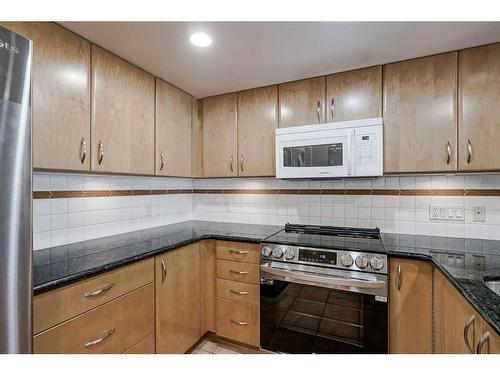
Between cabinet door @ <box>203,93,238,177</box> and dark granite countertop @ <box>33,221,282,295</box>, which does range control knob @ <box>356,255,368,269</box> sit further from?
cabinet door @ <box>203,93,238,177</box>

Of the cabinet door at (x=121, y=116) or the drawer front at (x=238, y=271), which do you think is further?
the drawer front at (x=238, y=271)

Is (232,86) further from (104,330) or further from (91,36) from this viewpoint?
(104,330)

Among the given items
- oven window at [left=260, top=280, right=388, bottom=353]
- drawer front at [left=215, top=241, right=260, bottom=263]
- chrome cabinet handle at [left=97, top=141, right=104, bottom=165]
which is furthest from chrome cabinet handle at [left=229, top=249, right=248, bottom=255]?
chrome cabinet handle at [left=97, top=141, right=104, bottom=165]

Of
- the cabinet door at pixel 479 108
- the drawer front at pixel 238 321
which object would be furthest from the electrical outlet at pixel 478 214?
the drawer front at pixel 238 321

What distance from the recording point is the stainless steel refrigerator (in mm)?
768

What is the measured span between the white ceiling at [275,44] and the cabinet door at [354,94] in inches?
2.6

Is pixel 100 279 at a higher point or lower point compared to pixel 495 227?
lower

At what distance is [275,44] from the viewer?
1.51 m

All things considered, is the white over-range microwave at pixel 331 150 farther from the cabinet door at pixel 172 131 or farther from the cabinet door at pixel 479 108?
the cabinet door at pixel 172 131

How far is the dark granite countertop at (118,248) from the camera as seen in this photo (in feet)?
3.81

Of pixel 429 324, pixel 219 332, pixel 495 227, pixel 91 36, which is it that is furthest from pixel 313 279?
pixel 91 36

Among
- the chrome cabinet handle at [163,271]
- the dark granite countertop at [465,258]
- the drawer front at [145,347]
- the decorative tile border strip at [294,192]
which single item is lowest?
the drawer front at [145,347]
